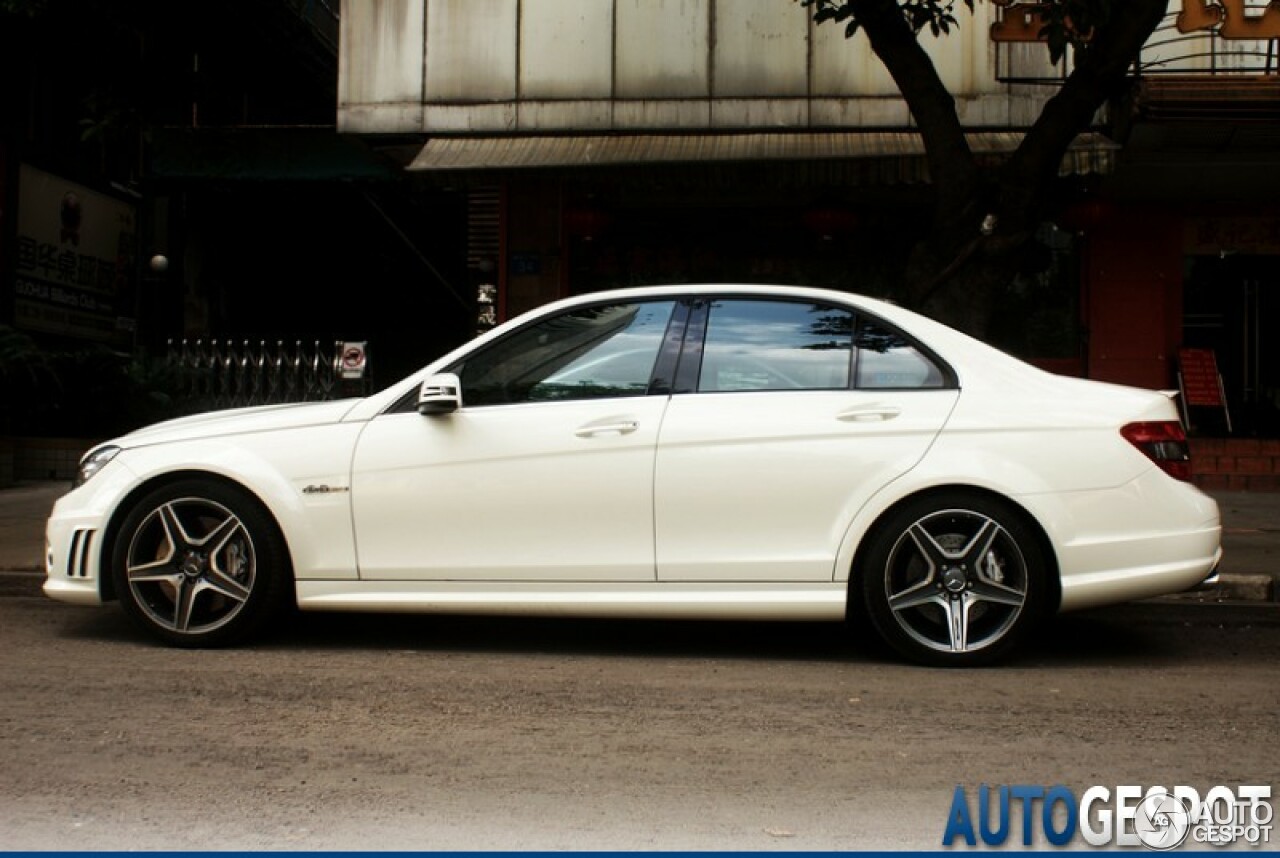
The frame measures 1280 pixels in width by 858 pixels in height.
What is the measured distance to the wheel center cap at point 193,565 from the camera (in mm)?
5566

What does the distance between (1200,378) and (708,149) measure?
218 inches

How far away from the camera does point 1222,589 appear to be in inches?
288

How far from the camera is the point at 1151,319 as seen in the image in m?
13.1

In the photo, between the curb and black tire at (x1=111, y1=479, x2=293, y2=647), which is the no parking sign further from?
black tire at (x1=111, y1=479, x2=293, y2=647)

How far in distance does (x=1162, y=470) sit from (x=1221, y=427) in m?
8.73

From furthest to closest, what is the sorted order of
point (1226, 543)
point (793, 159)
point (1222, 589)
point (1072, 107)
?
point (793, 159) → point (1226, 543) → point (1072, 107) → point (1222, 589)

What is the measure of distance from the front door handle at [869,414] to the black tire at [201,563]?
96.4 inches

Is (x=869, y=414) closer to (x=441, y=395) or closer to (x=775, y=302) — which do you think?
(x=775, y=302)

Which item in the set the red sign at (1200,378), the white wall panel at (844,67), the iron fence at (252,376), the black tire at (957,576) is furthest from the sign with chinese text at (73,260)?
the black tire at (957,576)

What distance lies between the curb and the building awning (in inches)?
191

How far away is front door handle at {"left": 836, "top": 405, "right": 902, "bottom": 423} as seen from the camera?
17.6 ft

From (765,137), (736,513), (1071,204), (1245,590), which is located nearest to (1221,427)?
(1071,204)

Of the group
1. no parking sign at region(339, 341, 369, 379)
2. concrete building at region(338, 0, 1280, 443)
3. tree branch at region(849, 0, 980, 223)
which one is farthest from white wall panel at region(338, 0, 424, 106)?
tree branch at region(849, 0, 980, 223)

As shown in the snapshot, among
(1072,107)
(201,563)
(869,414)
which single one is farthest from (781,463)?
(1072,107)
